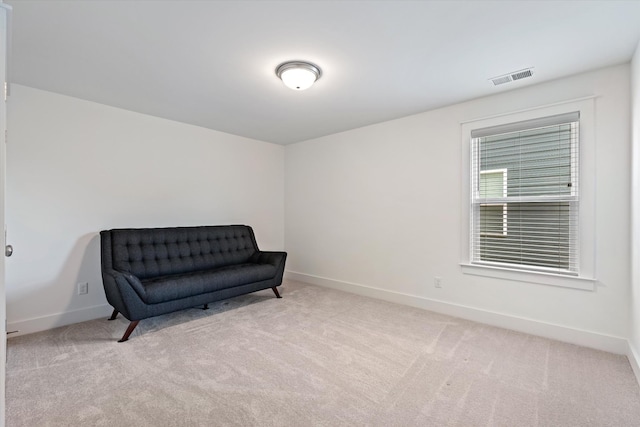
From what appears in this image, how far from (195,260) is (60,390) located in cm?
181

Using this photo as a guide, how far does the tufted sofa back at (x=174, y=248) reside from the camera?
3.08m

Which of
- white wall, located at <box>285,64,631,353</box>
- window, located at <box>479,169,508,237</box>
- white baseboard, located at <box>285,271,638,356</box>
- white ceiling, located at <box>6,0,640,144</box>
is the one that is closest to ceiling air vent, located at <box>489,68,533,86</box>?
white ceiling, located at <box>6,0,640,144</box>

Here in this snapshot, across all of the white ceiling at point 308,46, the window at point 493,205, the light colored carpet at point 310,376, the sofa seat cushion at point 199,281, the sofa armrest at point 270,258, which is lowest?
the light colored carpet at point 310,376

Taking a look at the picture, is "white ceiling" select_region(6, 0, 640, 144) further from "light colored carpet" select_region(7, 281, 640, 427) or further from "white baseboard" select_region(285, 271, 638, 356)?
"light colored carpet" select_region(7, 281, 640, 427)

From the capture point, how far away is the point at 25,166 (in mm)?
2873

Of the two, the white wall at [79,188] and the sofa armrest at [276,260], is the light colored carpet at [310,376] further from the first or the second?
the sofa armrest at [276,260]

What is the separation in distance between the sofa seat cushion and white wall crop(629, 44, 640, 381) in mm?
3337

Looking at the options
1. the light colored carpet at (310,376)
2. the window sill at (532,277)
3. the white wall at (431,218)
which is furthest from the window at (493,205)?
the light colored carpet at (310,376)

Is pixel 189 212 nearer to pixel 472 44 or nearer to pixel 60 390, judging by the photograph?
pixel 60 390

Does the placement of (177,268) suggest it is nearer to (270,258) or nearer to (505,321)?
(270,258)

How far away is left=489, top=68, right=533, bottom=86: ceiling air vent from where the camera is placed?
2570 millimetres

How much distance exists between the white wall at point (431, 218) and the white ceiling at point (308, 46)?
0.36 meters

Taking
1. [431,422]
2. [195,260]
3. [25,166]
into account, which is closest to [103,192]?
[25,166]

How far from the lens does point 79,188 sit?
10.4 ft
